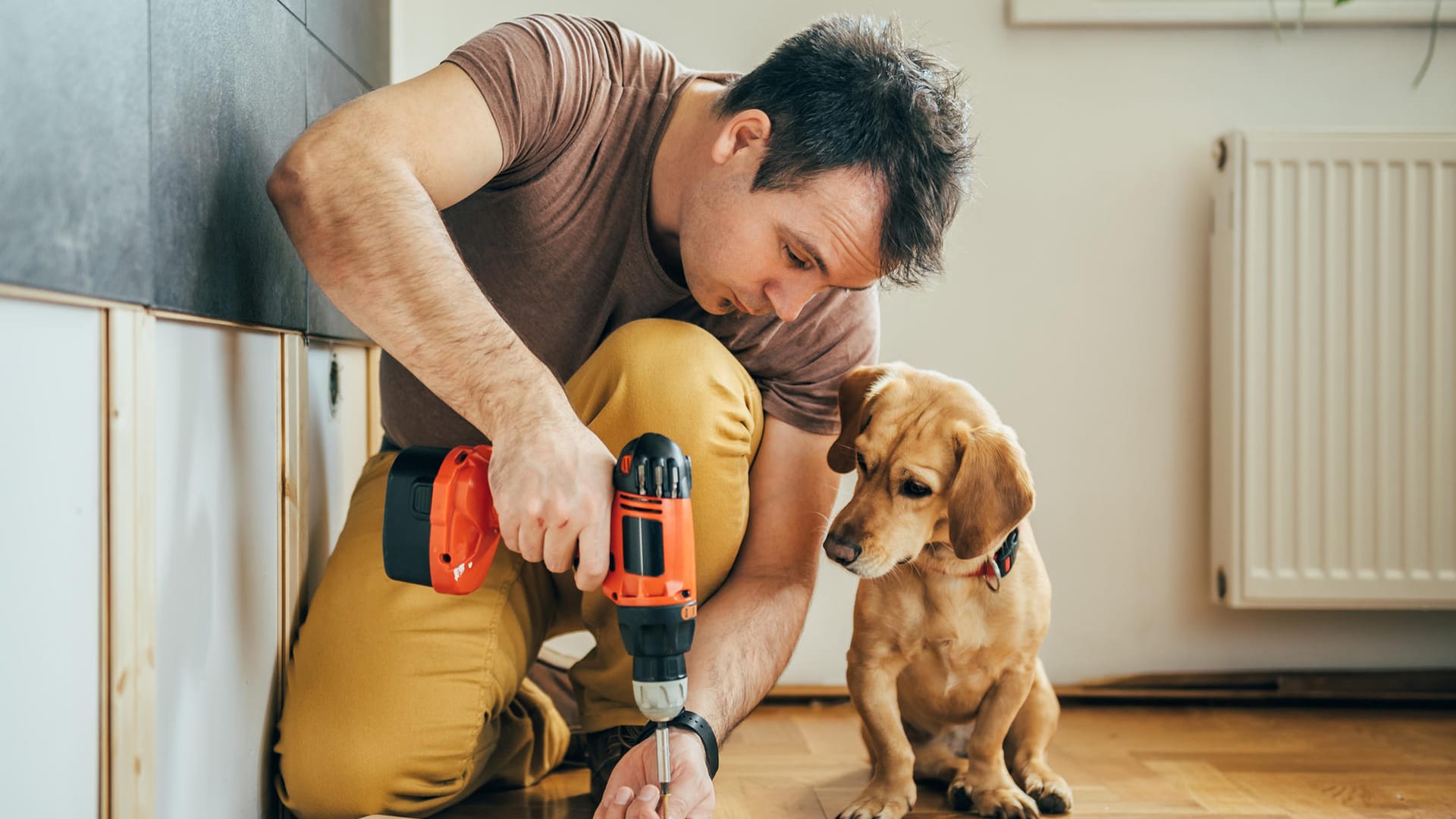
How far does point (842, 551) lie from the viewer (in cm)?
128

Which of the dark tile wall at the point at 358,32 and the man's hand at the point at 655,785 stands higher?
the dark tile wall at the point at 358,32

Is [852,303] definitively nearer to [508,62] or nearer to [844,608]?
[508,62]

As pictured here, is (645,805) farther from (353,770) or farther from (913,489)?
(913,489)

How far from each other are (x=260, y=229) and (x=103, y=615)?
0.46 metres

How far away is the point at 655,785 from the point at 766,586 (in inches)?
12.7

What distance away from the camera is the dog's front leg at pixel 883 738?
1291 millimetres

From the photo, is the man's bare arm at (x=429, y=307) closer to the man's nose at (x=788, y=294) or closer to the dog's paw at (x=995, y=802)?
the man's nose at (x=788, y=294)

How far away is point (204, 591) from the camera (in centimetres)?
101

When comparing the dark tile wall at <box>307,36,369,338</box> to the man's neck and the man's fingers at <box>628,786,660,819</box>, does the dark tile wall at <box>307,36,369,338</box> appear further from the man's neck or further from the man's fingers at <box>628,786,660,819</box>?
the man's fingers at <box>628,786,660,819</box>

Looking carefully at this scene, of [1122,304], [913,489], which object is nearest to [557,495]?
[913,489]

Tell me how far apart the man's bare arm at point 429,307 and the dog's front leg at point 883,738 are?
0.55 metres

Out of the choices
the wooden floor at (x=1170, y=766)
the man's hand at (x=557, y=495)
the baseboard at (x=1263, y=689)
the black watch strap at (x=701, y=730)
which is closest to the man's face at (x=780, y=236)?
the man's hand at (x=557, y=495)

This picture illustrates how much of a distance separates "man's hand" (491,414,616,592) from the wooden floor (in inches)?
20.7

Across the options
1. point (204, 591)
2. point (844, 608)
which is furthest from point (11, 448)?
point (844, 608)
